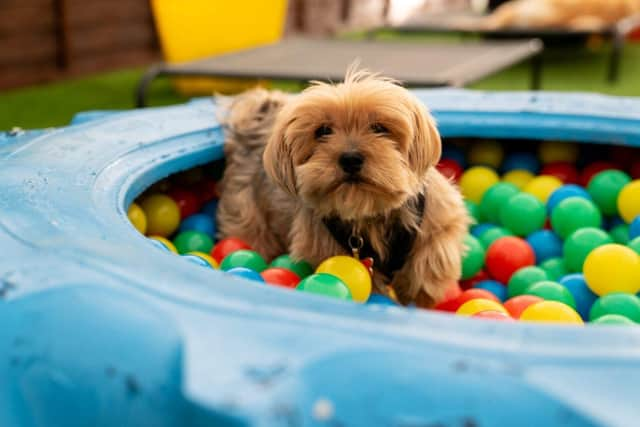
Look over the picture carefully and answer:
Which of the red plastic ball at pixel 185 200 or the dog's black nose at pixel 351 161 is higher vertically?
the dog's black nose at pixel 351 161

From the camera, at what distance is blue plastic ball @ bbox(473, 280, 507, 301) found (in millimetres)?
2613

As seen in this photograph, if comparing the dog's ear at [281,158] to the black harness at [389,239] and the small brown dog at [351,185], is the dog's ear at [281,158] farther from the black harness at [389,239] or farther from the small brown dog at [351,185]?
the black harness at [389,239]

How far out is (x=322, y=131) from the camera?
216 centimetres

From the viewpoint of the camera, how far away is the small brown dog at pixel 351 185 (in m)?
2.10

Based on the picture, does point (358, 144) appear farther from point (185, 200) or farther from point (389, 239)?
point (185, 200)

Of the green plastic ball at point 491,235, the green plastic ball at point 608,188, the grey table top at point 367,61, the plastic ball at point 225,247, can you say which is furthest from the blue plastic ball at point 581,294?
the grey table top at point 367,61

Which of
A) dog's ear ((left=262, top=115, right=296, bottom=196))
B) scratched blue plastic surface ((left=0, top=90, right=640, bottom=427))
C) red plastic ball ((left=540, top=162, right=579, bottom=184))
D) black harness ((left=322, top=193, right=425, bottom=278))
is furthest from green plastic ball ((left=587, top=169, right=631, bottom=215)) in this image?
scratched blue plastic surface ((left=0, top=90, right=640, bottom=427))

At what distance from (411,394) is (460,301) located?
127cm

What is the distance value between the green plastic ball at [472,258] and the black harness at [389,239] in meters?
0.38

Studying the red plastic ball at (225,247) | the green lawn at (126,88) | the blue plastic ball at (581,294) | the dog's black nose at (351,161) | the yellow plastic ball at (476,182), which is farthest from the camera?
the green lawn at (126,88)

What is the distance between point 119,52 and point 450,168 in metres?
4.50

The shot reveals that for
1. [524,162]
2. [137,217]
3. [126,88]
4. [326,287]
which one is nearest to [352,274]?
[326,287]

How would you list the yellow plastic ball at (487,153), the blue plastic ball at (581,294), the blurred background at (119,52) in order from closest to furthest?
the blue plastic ball at (581,294) < the yellow plastic ball at (487,153) < the blurred background at (119,52)

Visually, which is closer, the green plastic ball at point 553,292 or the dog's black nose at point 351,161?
the dog's black nose at point 351,161
